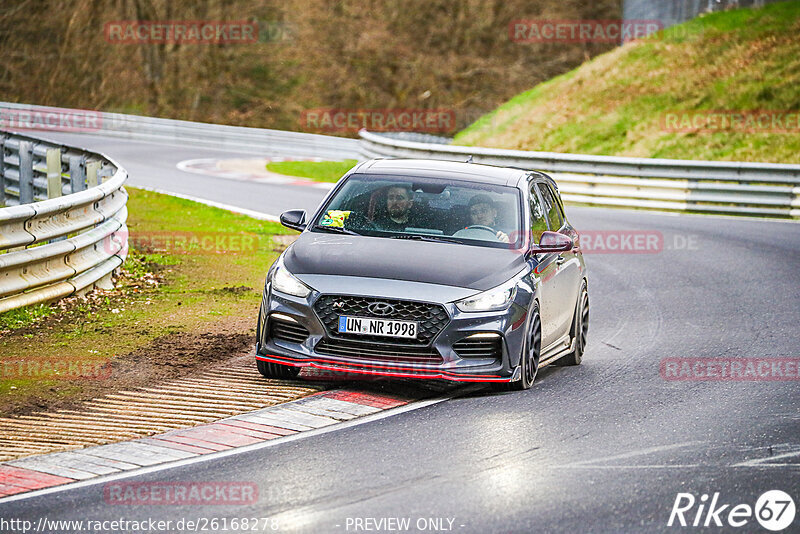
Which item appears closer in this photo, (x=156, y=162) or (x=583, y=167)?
(x=583, y=167)

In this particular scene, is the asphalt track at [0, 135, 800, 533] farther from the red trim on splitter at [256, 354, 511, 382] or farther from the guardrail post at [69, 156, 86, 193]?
the guardrail post at [69, 156, 86, 193]

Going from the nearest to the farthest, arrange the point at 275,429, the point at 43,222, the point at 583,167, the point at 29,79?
the point at 275,429 < the point at 43,222 < the point at 583,167 < the point at 29,79

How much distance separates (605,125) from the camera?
114 ft

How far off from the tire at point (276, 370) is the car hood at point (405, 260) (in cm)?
77

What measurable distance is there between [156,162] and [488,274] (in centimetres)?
2642

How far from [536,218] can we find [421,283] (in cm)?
191

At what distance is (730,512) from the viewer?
19.8 feet

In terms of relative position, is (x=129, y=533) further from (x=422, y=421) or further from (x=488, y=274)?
(x=488, y=274)

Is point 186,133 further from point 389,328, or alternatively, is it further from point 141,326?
point 389,328

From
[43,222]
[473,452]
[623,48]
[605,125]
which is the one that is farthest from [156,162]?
[473,452]

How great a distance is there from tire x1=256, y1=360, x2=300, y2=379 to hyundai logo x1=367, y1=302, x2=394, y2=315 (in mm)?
996

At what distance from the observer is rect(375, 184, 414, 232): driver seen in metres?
9.46

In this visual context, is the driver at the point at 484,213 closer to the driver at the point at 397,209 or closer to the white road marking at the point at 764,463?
the driver at the point at 397,209

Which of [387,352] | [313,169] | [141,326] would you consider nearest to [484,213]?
[387,352]
